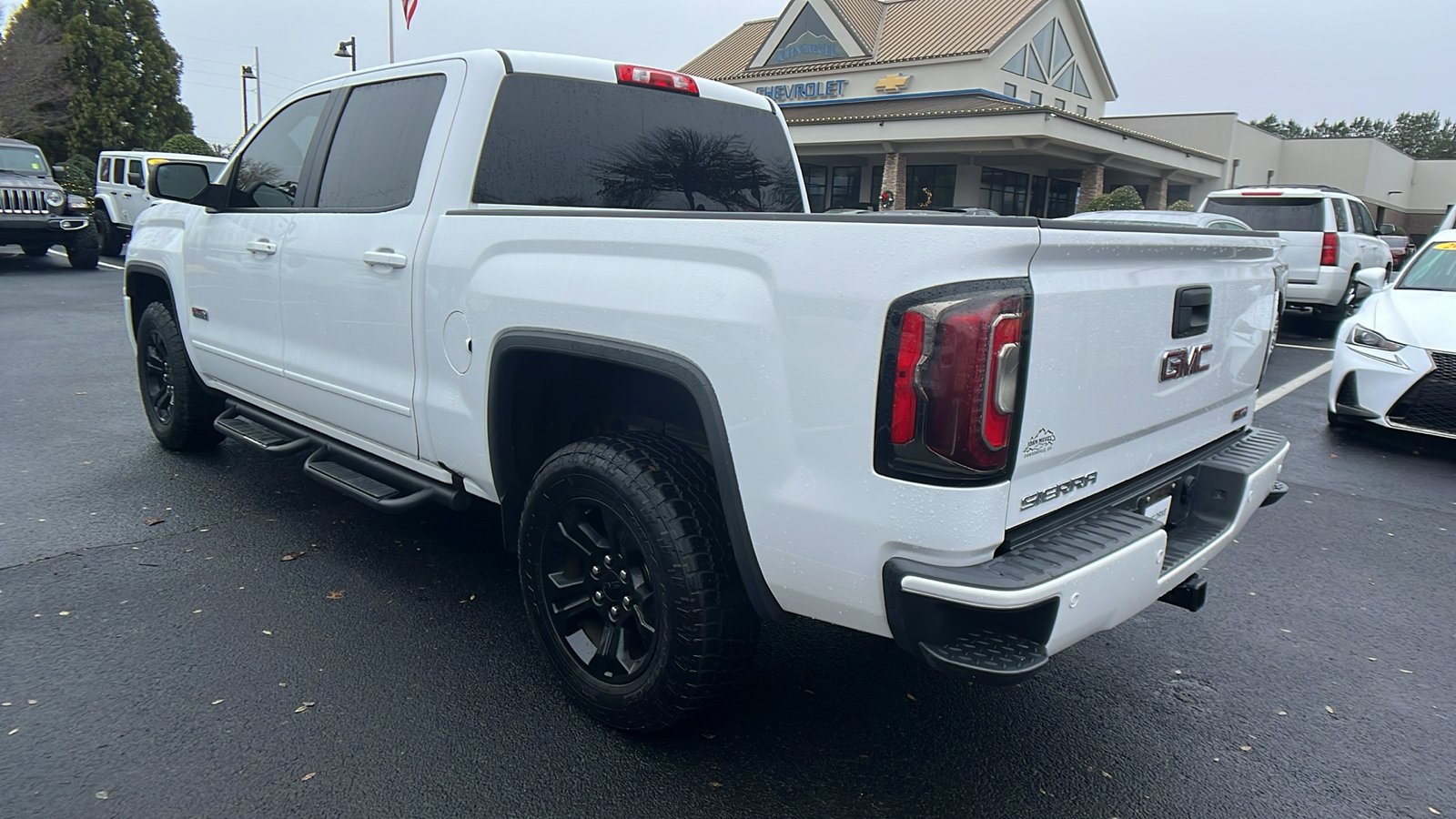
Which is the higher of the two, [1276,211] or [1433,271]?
[1276,211]

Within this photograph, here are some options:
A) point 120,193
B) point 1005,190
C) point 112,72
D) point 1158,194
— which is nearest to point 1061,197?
point 1158,194

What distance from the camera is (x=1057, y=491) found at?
2.24 m

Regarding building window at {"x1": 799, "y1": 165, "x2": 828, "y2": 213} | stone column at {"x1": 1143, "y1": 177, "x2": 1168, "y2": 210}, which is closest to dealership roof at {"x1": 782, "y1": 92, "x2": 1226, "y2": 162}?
stone column at {"x1": 1143, "y1": 177, "x2": 1168, "y2": 210}

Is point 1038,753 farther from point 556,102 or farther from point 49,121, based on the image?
point 49,121

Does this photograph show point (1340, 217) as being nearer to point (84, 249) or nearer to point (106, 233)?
point (84, 249)

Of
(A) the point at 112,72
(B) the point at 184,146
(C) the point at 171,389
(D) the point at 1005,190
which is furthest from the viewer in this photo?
(A) the point at 112,72

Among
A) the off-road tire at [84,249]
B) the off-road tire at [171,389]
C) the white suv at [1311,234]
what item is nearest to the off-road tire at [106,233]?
the off-road tire at [84,249]

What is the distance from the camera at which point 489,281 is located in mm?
2918

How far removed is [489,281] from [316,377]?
1.37m

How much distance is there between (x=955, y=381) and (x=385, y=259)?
7.31ft

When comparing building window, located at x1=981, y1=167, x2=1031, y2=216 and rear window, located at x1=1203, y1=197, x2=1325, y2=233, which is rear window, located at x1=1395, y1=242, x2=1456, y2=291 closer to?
rear window, located at x1=1203, y1=197, x2=1325, y2=233

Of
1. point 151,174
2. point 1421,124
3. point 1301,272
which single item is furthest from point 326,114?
point 1421,124

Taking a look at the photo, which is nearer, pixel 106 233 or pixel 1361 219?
pixel 1361 219

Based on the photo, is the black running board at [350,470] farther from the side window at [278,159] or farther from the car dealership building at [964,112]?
the car dealership building at [964,112]
